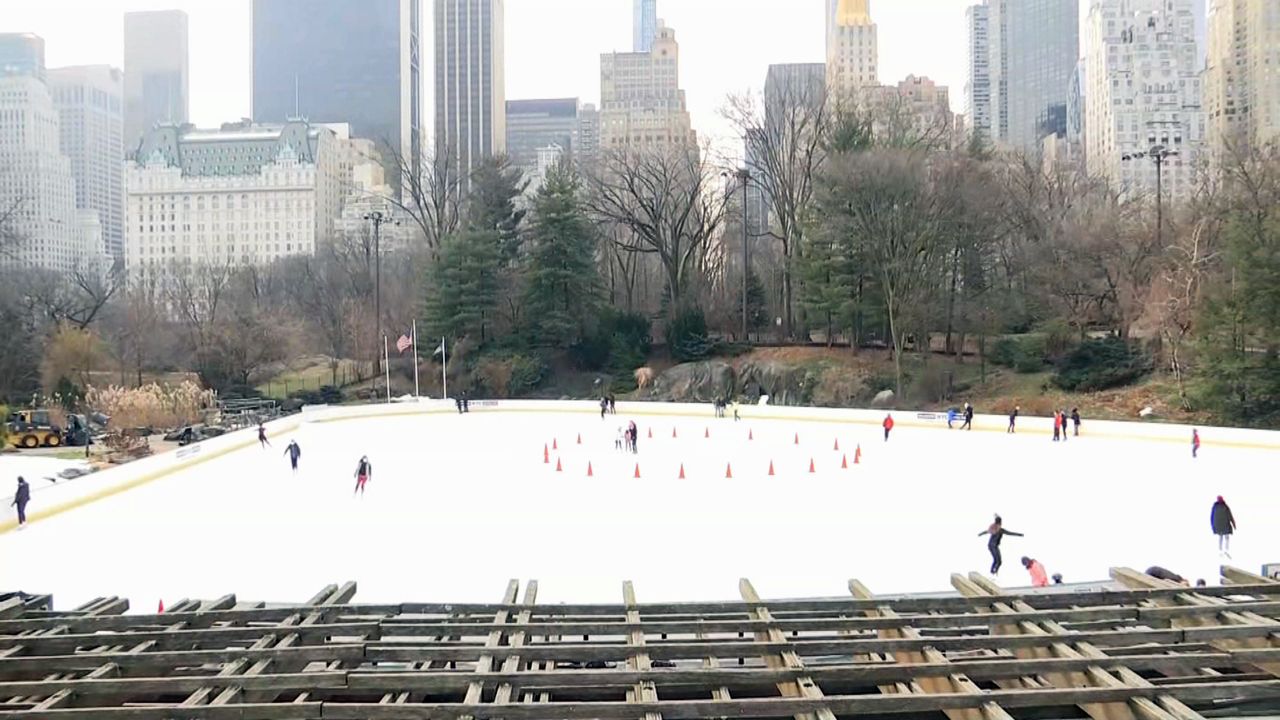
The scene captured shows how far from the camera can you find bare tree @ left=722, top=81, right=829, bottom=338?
169 feet

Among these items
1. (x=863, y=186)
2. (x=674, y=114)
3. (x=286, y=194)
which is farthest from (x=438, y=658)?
(x=286, y=194)

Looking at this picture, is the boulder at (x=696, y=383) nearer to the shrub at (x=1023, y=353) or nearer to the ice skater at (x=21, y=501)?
the shrub at (x=1023, y=353)

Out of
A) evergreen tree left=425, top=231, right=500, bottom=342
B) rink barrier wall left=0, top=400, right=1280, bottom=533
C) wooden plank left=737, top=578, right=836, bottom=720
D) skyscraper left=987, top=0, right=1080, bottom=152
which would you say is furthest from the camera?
skyscraper left=987, top=0, right=1080, bottom=152

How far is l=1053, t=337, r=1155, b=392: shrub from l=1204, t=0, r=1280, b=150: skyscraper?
5224 cm

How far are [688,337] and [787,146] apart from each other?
1367cm

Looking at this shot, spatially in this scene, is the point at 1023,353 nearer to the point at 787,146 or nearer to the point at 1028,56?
the point at 787,146

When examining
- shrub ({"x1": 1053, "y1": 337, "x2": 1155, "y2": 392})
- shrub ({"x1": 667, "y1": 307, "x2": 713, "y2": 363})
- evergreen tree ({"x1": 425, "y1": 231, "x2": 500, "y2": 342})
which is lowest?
shrub ({"x1": 1053, "y1": 337, "x2": 1155, "y2": 392})

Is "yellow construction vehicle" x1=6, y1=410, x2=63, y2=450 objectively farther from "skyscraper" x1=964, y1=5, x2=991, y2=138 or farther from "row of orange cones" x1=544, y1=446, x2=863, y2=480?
"skyscraper" x1=964, y1=5, x2=991, y2=138

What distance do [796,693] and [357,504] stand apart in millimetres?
12976

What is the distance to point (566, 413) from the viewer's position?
3828cm

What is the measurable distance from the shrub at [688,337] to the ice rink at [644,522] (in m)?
24.0

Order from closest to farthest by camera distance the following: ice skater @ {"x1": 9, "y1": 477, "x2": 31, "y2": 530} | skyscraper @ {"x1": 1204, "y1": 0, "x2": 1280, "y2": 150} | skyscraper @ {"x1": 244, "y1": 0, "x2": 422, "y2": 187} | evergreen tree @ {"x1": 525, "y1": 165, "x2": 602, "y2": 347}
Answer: ice skater @ {"x1": 9, "y1": 477, "x2": 31, "y2": 530} < evergreen tree @ {"x1": 525, "y1": 165, "x2": 602, "y2": 347} < skyscraper @ {"x1": 1204, "y1": 0, "x2": 1280, "y2": 150} < skyscraper @ {"x1": 244, "y1": 0, "x2": 422, "y2": 187}

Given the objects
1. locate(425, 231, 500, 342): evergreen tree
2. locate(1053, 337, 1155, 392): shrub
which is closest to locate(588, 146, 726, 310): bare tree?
locate(425, 231, 500, 342): evergreen tree

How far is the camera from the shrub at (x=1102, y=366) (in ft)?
120
